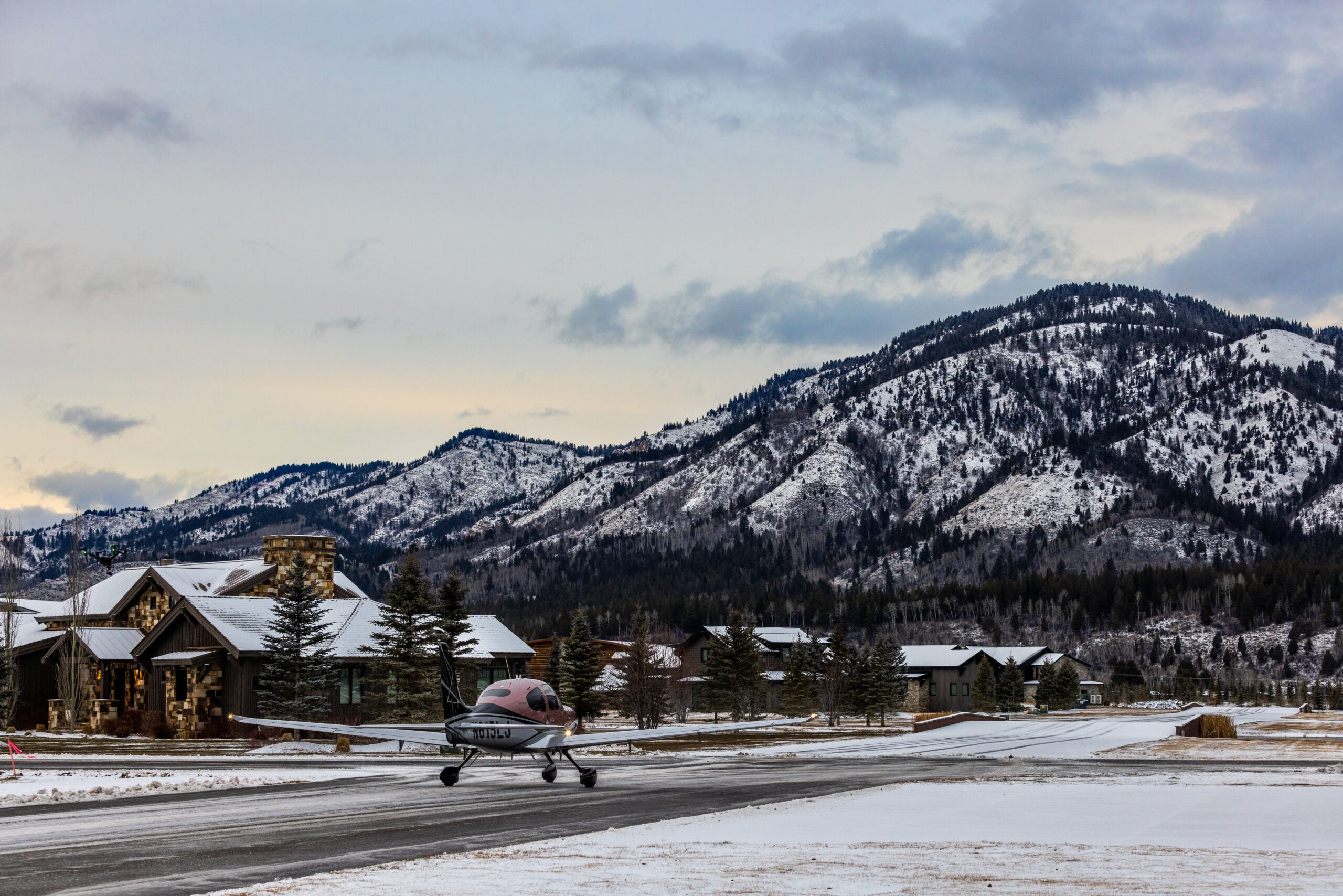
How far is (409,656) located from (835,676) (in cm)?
4638

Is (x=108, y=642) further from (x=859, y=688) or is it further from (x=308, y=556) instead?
(x=859, y=688)

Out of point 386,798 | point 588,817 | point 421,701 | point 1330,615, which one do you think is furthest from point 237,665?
point 1330,615

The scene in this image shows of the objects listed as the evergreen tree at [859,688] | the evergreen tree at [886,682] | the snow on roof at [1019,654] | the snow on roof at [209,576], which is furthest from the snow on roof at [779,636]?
the snow on roof at [209,576]

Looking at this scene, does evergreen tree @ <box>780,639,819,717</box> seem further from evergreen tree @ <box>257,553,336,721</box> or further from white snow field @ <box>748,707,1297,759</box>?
evergreen tree @ <box>257,553,336,721</box>

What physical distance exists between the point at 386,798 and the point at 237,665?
36.6 metres

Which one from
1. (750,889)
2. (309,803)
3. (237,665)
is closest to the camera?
(750,889)

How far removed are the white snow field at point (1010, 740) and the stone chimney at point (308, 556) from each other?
3032 cm

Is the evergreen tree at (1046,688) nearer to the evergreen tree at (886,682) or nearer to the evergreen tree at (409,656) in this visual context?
the evergreen tree at (886,682)

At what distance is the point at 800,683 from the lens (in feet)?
332

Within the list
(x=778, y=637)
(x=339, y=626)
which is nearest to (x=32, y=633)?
(x=339, y=626)

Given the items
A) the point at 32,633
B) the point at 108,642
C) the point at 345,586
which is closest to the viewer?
the point at 108,642

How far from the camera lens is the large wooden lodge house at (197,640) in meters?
61.7

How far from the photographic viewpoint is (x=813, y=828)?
2170cm

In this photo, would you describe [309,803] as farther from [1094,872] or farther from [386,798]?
[1094,872]
